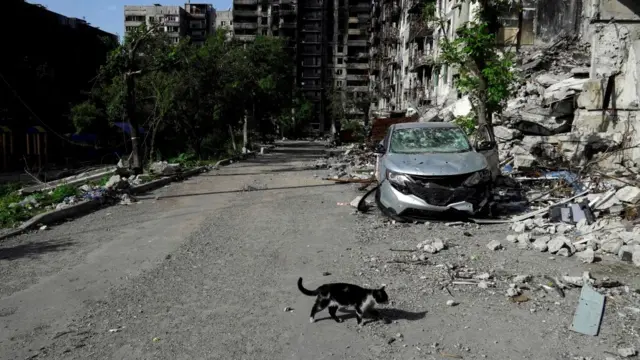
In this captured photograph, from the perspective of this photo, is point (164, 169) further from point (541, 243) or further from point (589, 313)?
point (589, 313)

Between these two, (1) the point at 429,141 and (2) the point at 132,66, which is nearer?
(1) the point at 429,141

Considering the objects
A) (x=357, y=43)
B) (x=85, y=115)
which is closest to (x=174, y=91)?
(x=85, y=115)

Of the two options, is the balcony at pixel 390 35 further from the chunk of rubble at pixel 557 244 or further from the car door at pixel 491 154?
the chunk of rubble at pixel 557 244

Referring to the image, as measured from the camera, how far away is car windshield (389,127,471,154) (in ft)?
33.2

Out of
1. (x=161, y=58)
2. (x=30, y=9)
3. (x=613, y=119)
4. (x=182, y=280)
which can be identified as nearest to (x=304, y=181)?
(x=161, y=58)

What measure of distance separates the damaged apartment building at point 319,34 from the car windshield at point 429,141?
309 ft

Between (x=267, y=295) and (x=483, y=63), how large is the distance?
11743 millimetres

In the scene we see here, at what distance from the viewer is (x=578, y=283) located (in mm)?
5426

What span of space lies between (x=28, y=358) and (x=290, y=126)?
84.6 m

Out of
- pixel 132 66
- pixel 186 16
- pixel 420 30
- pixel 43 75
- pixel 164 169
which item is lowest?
pixel 164 169

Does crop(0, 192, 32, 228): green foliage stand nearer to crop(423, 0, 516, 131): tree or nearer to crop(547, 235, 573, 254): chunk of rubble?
crop(547, 235, 573, 254): chunk of rubble

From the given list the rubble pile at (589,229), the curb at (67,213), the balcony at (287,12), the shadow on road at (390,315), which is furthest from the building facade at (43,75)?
the balcony at (287,12)

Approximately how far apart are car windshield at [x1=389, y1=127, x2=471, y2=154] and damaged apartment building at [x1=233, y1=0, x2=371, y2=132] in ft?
309

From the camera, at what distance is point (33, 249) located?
7.60 meters
